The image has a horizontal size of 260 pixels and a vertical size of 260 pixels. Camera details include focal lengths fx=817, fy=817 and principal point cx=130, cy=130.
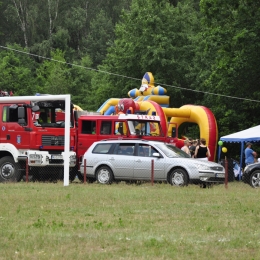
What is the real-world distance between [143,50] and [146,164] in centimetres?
2711

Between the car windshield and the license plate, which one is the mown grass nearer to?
the car windshield

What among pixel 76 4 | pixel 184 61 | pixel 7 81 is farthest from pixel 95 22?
pixel 184 61

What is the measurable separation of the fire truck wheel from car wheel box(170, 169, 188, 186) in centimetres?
544

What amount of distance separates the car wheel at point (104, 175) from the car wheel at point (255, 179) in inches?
176

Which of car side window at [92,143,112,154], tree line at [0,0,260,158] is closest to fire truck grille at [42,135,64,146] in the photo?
car side window at [92,143,112,154]

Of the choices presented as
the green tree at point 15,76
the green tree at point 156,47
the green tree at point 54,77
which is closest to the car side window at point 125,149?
the green tree at point 156,47

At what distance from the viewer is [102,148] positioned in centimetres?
2664

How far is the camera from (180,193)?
70.0 ft

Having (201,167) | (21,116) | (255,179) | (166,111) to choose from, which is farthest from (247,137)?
(21,116)

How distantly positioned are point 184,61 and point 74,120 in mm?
22165

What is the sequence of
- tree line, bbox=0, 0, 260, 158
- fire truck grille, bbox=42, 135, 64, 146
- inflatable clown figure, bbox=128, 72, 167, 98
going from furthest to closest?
1. inflatable clown figure, bbox=128, 72, 167, 98
2. tree line, bbox=0, 0, 260, 158
3. fire truck grille, bbox=42, 135, 64, 146

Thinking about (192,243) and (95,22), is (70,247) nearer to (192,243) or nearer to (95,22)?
(192,243)

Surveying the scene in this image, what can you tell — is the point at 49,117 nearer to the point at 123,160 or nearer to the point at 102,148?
the point at 102,148

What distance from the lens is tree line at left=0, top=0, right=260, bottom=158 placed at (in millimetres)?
39031
